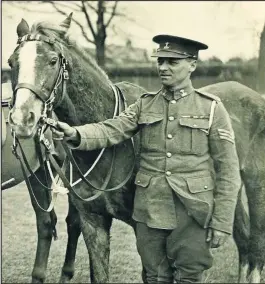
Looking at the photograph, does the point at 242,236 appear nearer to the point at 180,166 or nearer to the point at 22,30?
the point at 180,166

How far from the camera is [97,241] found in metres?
3.18

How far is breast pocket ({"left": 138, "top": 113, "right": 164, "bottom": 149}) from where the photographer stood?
108 inches

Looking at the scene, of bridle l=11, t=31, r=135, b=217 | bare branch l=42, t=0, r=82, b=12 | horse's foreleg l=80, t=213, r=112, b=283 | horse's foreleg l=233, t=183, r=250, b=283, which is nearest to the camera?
bridle l=11, t=31, r=135, b=217

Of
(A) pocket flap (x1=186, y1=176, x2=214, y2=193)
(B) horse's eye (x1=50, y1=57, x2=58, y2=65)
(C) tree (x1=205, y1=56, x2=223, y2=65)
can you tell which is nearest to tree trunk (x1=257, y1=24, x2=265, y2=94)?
(C) tree (x1=205, y1=56, x2=223, y2=65)

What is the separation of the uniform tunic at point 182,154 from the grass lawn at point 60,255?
61.5 inches

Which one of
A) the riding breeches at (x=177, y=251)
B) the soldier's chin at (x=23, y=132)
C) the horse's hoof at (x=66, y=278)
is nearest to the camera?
the soldier's chin at (x=23, y=132)

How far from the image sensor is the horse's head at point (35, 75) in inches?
98.0

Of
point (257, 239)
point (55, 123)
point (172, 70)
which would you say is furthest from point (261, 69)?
point (55, 123)

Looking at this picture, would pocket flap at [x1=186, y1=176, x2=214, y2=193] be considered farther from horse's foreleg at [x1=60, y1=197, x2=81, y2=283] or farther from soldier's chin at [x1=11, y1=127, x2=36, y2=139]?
horse's foreleg at [x1=60, y1=197, x2=81, y2=283]

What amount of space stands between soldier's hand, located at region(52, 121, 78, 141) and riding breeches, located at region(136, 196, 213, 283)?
0.58 m

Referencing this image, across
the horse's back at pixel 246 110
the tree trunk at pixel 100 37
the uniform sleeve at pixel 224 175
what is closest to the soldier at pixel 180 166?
the uniform sleeve at pixel 224 175

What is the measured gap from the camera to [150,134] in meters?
2.77

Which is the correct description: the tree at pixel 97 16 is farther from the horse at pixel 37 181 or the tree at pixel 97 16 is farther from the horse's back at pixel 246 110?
the horse's back at pixel 246 110

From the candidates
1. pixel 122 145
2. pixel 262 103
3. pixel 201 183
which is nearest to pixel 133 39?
pixel 262 103
